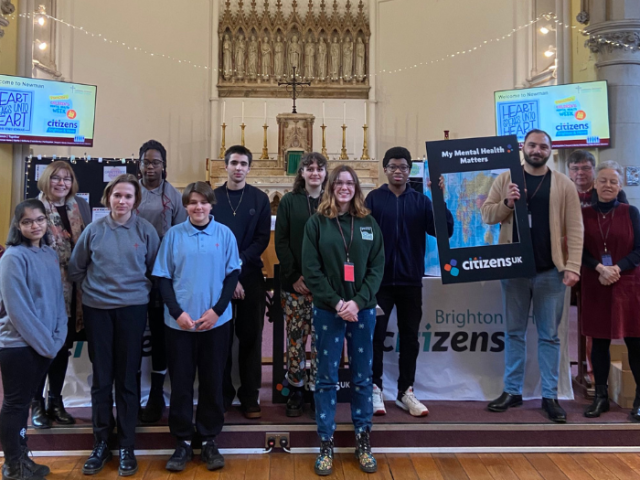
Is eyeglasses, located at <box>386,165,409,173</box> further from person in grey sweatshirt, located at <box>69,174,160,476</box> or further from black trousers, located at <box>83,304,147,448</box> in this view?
black trousers, located at <box>83,304,147,448</box>

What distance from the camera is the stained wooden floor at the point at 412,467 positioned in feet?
8.71

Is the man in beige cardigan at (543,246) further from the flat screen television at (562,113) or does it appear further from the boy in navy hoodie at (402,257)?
the flat screen television at (562,113)

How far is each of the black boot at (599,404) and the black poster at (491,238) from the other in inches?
34.1

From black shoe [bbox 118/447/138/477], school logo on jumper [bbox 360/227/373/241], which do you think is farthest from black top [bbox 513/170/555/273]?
black shoe [bbox 118/447/138/477]

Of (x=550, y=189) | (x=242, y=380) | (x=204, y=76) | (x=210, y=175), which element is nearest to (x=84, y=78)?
(x=204, y=76)

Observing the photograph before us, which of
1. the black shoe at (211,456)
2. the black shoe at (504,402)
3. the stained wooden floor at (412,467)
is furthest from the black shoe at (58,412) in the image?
the black shoe at (504,402)

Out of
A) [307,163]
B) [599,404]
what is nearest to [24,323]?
[307,163]

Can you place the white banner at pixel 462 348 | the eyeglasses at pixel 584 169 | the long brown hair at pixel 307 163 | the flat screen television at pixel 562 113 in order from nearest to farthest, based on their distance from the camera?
the long brown hair at pixel 307 163 → the white banner at pixel 462 348 → the eyeglasses at pixel 584 169 → the flat screen television at pixel 562 113

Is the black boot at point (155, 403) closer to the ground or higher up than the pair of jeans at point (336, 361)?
closer to the ground

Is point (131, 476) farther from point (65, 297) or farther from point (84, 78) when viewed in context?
point (84, 78)

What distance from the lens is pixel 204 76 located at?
9.67m

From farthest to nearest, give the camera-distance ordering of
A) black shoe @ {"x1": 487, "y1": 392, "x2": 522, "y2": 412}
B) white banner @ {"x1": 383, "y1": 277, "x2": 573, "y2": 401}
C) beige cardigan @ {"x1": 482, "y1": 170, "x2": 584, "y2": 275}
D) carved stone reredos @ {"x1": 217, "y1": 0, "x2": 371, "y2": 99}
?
carved stone reredos @ {"x1": 217, "y1": 0, "x2": 371, "y2": 99}
white banner @ {"x1": 383, "y1": 277, "x2": 573, "y2": 401}
black shoe @ {"x1": 487, "y1": 392, "x2": 522, "y2": 412}
beige cardigan @ {"x1": 482, "y1": 170, "x2": 584, "y2": 275}

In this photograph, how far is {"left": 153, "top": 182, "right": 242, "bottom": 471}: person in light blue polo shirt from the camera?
2.64m

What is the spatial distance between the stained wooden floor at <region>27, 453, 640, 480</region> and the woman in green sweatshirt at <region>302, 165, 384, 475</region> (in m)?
0.14
